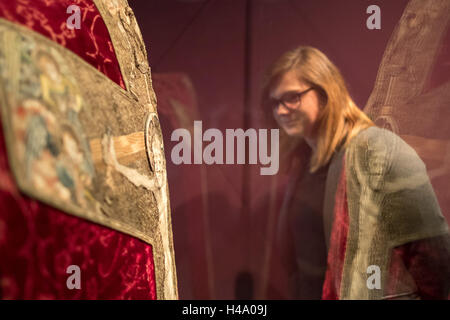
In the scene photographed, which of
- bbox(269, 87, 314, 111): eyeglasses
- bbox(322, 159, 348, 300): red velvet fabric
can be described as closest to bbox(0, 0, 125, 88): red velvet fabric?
bbox(269, 87, 314, 111): eyeglasses

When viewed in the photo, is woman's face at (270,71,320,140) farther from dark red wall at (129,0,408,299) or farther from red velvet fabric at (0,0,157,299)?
red velvet fabric at (0,0,157,299)

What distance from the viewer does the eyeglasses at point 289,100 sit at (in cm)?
139

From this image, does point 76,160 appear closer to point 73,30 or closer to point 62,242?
point 62,242

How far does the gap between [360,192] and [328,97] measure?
0.40 m

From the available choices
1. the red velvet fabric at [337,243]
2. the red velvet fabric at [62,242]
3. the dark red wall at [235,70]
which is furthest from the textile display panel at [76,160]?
the red velvet fabric at [337,243]

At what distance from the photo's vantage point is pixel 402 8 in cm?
133

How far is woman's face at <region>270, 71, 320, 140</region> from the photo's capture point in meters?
1.38

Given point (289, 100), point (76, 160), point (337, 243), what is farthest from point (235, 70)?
point (76, 160)

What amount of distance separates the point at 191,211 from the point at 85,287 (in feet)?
2.52

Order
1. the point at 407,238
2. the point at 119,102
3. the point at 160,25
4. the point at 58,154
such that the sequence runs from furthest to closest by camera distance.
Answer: the point at 160,25
the point at 407,238
the point at 119,102
the point at 58,154

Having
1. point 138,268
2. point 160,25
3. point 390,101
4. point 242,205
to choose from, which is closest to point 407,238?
point 390,101

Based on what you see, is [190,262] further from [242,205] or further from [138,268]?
[138,268]

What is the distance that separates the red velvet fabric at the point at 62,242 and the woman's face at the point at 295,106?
0.73m

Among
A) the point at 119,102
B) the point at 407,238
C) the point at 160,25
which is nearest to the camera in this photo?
the point at 119,102
